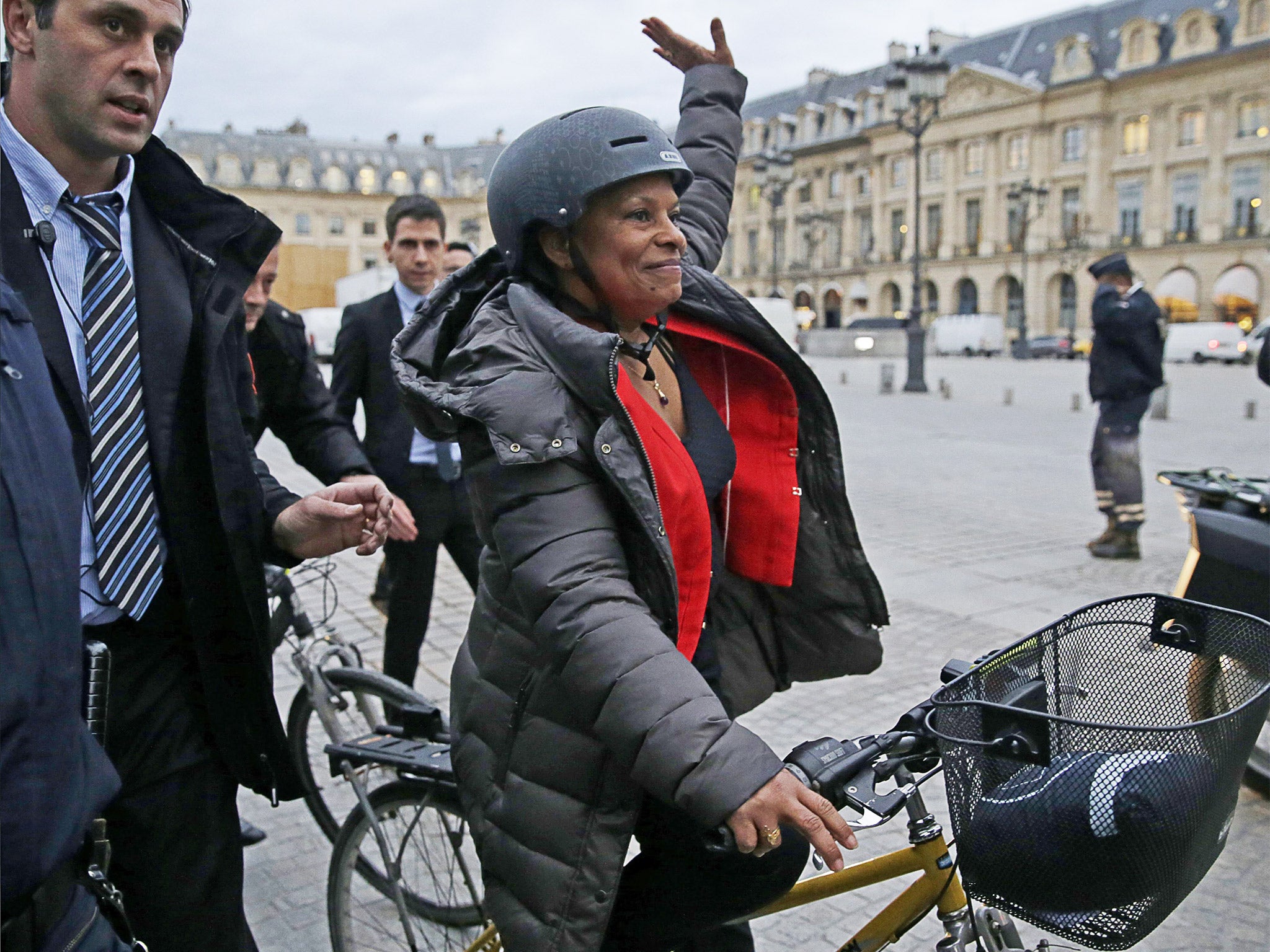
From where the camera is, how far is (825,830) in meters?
1.45

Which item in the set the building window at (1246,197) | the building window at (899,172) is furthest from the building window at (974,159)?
the building window at (1246,197)

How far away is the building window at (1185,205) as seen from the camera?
5478cm

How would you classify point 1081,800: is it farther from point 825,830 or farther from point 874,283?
point 874,283

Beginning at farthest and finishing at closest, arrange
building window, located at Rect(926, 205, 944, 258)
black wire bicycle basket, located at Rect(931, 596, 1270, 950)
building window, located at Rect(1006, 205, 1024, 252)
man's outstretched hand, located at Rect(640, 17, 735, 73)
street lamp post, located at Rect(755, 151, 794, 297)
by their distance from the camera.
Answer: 1. building window, located at Rect(926, 205, 944, 258)
2. building window, located at Rect(1006, 205, 1024, 252)
3. street lamp post, located at Rect(755, 151, 794, 297)
4. man's outstretched hand, located at Rect(640, 17, 735, 73)
5. black wire bicycle basket, located at Rect(931, 596, 1270, 950)

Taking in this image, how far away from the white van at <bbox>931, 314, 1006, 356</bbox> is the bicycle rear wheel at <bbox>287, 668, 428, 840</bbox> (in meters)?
49.5

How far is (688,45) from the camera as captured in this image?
272 cm

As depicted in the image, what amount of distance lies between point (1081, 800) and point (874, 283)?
7075 centimetres

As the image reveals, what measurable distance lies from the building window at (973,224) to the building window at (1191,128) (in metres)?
11.3

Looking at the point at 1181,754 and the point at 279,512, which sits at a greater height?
the point at 279,512

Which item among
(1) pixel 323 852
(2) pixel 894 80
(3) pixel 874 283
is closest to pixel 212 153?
(3) pixel 874 283

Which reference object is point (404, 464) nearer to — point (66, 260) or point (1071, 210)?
point (66, 260)

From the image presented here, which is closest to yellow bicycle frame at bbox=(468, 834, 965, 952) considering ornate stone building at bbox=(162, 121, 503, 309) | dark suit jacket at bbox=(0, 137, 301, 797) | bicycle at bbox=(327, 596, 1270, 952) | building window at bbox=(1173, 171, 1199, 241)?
bicycle at bbox=(327, 596, 1270, 952)

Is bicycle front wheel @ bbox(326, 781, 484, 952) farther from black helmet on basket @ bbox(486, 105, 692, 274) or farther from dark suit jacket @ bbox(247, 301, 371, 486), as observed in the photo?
black helmet on basket @ bbox(486, 105, 692, 274)

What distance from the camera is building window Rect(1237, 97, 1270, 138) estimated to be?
5216 centimetres
